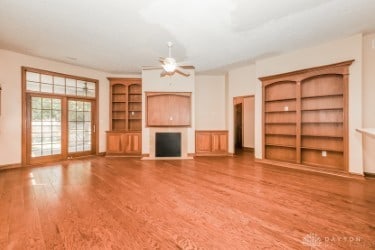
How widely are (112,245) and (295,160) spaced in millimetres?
4790

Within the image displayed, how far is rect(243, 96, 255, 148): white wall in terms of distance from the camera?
313 inches

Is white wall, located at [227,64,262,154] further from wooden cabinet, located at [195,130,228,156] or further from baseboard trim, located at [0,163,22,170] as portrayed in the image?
baseboard trim, located at [0,163,22,170]

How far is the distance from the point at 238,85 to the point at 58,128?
5.97 m

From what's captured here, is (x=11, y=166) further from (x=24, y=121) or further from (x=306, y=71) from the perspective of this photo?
(x=306, y=71)

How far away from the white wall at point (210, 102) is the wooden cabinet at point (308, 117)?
2.07 m

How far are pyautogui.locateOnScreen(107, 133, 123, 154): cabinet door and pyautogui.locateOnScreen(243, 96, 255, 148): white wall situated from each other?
4991 mm

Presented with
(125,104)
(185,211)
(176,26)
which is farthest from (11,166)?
(176,26)

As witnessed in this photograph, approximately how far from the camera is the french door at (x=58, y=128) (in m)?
5.36

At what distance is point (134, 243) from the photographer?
181 cm

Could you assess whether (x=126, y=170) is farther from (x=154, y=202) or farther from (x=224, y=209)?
(x=224, y=209)

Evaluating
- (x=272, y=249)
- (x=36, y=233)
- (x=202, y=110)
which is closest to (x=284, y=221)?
(x=272, y=249)

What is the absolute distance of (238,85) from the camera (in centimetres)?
682

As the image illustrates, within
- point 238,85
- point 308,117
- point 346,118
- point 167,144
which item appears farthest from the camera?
point 238,85

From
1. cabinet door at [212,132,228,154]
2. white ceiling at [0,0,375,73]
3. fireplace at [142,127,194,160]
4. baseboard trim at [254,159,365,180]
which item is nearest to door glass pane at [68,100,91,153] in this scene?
white ceiling at [0,0,375,73]
